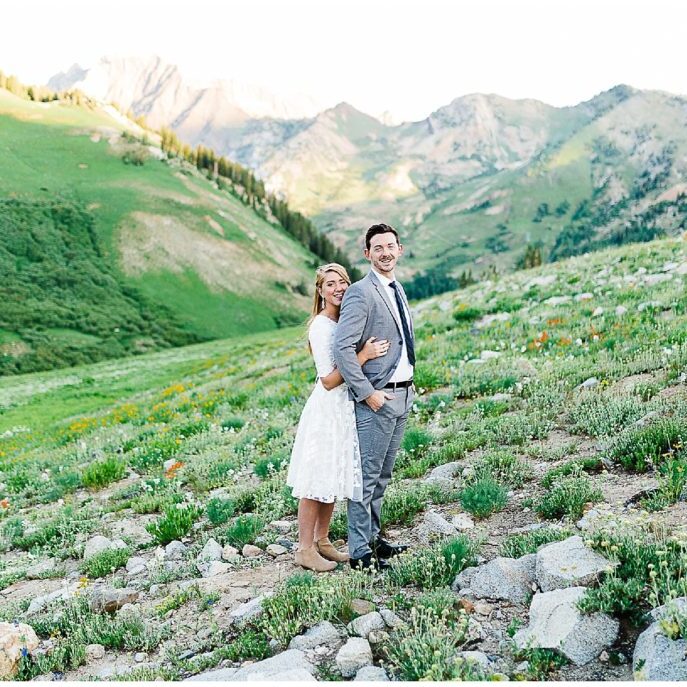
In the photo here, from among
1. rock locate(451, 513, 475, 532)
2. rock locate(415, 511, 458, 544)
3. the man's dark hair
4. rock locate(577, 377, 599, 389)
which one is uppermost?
the man's dark hair

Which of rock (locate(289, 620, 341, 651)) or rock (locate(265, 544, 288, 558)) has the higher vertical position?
rock (locate(289, 620, 341, 651))

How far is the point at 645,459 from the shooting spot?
6.96 m

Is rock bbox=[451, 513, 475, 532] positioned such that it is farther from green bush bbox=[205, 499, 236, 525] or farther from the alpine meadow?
green bush bbox=[205, 499, 236, 525]

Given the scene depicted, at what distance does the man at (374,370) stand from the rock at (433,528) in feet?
1.18

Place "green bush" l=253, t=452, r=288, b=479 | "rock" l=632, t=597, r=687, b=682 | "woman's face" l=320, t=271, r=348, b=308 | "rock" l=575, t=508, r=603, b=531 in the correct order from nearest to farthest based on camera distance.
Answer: "rock" l=632, t=597, r=687, b=682, "rock" l=575, t=508, r=603, b=531, "woman's face" l=320, t=271, r=348, b=308, "green bush" l=253, t=452, r=288, b=479

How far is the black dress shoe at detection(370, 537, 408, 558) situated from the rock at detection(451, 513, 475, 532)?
2.18 ft

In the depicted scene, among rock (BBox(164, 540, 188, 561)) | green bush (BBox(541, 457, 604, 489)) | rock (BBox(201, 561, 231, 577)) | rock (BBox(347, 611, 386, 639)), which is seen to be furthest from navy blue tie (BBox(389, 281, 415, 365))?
rock (BBox(164, 540, 188, 561))

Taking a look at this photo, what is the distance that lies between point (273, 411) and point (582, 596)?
10627 mm

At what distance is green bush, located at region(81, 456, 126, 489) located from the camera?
1170cm

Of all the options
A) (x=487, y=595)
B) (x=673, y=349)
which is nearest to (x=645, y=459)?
(x=487, y=595)

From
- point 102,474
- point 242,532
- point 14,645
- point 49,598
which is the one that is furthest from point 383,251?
point 102,474

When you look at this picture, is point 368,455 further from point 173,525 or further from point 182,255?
point 182,255

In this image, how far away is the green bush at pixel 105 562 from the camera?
7527 mm

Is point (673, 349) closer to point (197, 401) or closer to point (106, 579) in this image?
point (106, 579)
